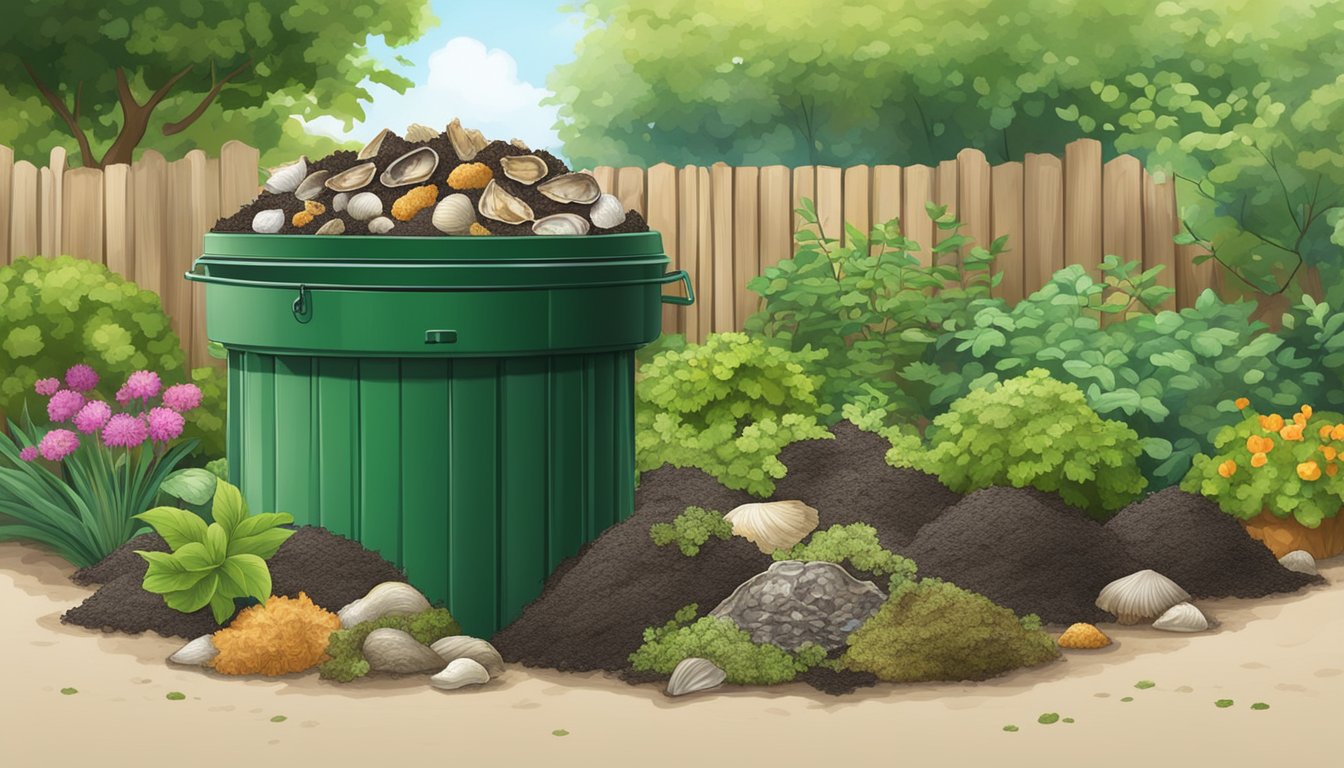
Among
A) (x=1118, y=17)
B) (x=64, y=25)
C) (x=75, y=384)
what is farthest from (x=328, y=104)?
(x=75, y=384)

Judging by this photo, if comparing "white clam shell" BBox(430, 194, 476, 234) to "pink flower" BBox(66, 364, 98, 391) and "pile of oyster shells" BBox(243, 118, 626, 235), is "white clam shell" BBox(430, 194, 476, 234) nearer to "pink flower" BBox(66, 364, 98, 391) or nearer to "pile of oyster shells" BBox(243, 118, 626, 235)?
"pile of oyster shells" BBox(243, 118, 626, 235)

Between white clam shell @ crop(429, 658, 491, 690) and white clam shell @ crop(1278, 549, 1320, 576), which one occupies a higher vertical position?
white clam shell @ crop(1278, 549, 1320, 576)

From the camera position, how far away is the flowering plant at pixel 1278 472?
8008 mm

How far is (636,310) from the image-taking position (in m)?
7.09

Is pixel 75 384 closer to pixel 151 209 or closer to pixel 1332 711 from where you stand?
pixel 151 209

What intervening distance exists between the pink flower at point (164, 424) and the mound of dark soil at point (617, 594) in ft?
7.19

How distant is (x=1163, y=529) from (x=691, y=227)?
324 cm

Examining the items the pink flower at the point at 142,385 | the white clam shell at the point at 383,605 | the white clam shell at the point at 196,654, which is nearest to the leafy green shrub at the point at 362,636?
the white clam shell at the point at 383,605

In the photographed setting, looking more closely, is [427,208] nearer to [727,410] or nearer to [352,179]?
[352,179]

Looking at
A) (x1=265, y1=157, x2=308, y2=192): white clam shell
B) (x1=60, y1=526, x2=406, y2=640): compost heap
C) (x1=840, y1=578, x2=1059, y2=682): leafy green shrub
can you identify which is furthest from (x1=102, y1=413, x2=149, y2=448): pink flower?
(x1=840, y1=578, x2=1059, y2=682): leafy green shrub

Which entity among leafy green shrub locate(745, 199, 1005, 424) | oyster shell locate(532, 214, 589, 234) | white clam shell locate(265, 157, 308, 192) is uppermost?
white clam shell locate(265, 157, 308, 192)

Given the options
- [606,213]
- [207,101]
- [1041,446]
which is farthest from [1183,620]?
[207,101]

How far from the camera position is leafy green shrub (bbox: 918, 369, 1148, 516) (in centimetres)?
784

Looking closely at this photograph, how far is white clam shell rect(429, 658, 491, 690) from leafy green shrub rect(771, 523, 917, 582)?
1402mm
